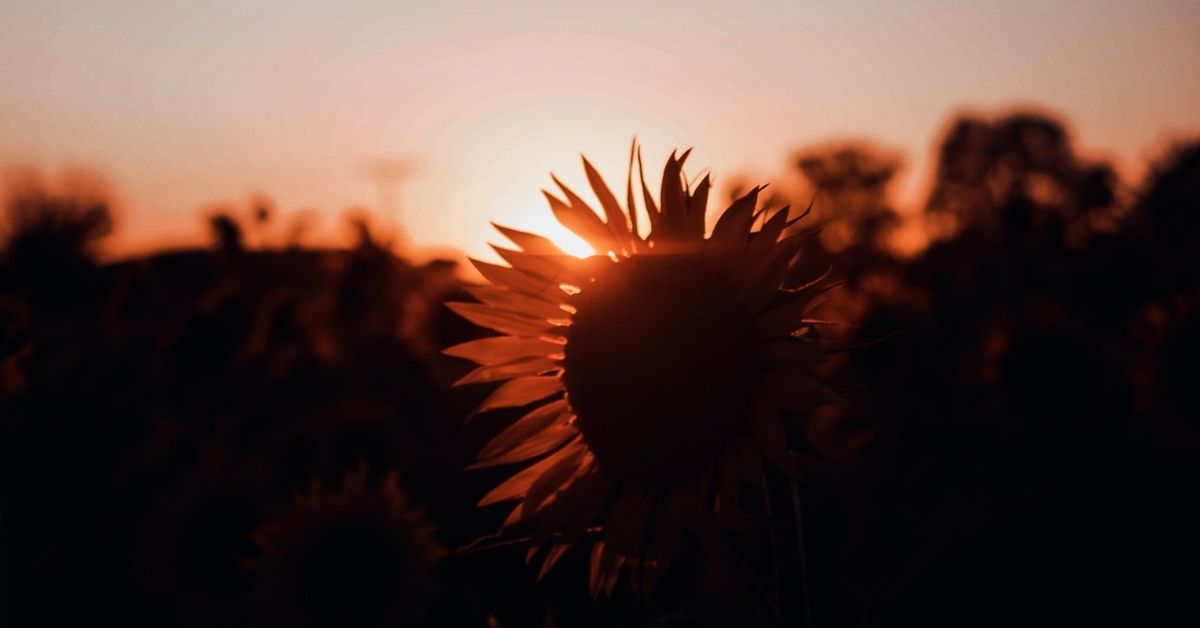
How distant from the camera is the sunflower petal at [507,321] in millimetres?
2408

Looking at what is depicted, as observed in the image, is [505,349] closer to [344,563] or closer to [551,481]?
[551,481]

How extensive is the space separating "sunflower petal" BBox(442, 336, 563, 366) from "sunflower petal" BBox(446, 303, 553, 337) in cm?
2

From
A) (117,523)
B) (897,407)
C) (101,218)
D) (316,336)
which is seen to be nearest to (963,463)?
(897,407)

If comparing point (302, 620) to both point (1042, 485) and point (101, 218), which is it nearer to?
point (1042, 485)

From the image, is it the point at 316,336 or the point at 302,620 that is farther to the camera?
the point at 316,336

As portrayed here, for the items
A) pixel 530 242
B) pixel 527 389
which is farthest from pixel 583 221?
pixel 527 389

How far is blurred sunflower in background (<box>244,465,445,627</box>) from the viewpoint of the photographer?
11.8ft

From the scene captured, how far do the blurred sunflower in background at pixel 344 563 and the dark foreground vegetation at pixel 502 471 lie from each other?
0.04 feet

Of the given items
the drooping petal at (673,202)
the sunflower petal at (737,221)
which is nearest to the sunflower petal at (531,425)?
the drooping petal at (673,202)

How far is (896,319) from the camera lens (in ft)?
20.0

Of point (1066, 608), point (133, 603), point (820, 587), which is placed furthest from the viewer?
point (133, 603)

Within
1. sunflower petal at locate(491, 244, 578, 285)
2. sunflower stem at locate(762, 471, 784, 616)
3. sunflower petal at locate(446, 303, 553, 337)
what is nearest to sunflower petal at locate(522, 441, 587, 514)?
sunflower petal at locate(446, 303, 553, 337)

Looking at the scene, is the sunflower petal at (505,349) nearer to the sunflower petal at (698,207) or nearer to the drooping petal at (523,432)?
the drooping petal at (523,432)

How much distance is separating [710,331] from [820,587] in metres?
1.14
